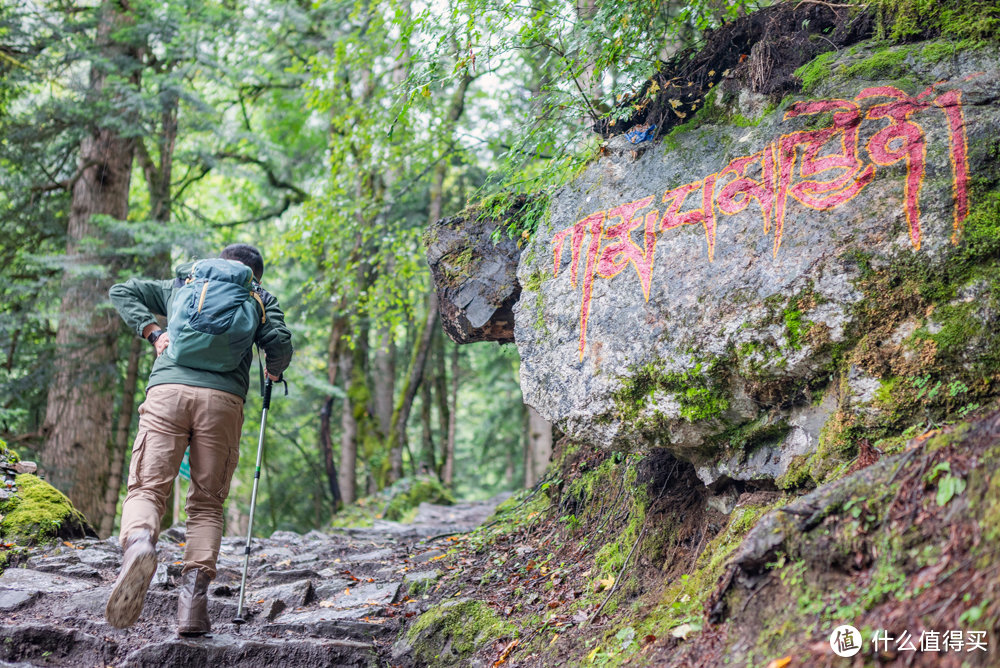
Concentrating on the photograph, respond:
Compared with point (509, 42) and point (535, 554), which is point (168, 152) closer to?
point (509, 42)

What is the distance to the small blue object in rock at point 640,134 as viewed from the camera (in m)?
4.74

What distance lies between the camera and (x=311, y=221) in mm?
9312

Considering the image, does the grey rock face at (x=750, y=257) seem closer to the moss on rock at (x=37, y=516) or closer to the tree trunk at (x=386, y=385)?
the moss on rock at (x=37, y=516)

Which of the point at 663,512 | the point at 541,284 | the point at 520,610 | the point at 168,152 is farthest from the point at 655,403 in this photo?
the point at 168,152

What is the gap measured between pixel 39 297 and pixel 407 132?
610 centimetres

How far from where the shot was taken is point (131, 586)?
12.0ft

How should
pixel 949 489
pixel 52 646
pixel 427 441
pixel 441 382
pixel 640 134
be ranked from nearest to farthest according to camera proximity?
pixel 949 489 → pixel 52 646 → pixel 640 134 → pixel 427 441 → pixel 441 382

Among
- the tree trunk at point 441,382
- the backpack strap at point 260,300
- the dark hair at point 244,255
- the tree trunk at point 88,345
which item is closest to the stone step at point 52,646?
the backpack strap at point 260,300

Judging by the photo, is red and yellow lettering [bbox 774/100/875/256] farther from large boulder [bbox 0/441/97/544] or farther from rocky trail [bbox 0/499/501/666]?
large boulder [bbox 0/441/97/544]

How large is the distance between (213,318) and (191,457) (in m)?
0.98

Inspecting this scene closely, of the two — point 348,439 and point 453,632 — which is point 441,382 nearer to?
point 348,439

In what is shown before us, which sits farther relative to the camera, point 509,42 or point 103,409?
point 103,409

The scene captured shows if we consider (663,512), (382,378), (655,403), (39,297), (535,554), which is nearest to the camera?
(655,403)

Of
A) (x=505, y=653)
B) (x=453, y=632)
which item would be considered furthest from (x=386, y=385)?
(x=505, y=653)
